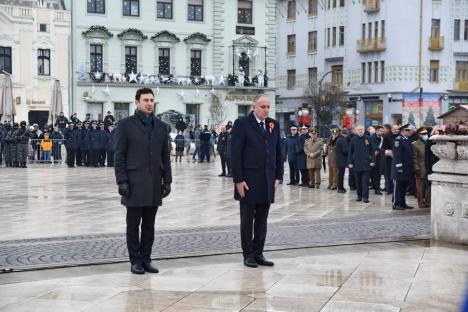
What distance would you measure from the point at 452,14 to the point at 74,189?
4522 centimetres

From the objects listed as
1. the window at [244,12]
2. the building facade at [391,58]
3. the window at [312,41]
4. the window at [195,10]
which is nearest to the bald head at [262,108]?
the building facade at [391,58]

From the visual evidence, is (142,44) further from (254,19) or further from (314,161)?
(314,161)

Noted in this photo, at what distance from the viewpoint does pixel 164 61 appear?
52.0 meters

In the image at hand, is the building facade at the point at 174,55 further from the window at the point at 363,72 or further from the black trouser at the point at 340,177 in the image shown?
the black trouser at the point at 340,177

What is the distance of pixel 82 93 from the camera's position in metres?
49.3

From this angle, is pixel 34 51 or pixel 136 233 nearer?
pixel 136 233

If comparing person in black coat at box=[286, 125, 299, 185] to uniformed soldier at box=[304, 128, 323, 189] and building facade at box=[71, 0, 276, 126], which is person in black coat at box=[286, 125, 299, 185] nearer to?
uniformed soldier at box=[304, 128, 323, 189]

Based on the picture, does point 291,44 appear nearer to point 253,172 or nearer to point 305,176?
point 305,176

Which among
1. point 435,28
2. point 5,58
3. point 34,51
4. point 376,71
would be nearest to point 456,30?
point 435,28

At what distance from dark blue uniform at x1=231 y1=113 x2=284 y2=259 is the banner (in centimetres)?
4696

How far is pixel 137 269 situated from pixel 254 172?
1.78 m

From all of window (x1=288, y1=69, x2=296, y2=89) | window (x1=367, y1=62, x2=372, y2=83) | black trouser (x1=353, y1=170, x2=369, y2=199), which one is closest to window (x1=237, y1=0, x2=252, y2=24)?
window (x1=367, y1=62, x2=372, y2=83)

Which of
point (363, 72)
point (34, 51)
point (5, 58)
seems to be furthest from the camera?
point (363, 72)

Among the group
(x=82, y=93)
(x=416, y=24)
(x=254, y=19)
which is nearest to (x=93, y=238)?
(x=82, y=93)
